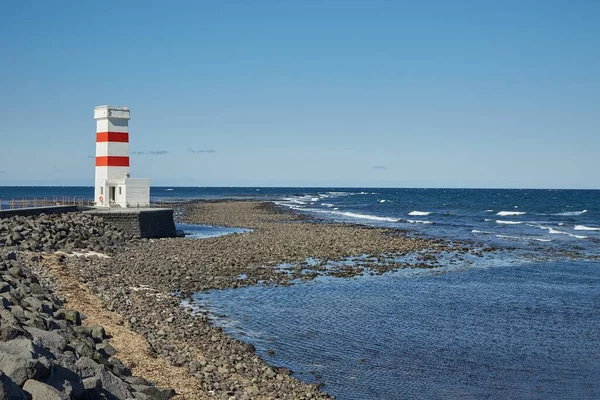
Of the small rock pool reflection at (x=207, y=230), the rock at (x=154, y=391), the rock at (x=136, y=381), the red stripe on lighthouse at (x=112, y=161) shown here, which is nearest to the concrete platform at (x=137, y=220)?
the red stripe on lighthouse at (x=112, y=161)

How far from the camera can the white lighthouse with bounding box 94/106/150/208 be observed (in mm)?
31625

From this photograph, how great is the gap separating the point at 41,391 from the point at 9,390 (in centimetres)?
44

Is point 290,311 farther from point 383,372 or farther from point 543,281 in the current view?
point 543,281

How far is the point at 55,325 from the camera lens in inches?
400

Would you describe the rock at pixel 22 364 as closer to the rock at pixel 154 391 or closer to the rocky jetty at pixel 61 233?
the rock at pixel 154 391

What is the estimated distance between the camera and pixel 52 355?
7750 millimetres

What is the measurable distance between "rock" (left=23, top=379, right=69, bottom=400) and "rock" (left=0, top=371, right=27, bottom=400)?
0.15m

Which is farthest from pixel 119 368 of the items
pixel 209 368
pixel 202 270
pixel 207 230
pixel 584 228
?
pixel 584 228

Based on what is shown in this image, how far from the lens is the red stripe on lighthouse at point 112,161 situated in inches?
1248

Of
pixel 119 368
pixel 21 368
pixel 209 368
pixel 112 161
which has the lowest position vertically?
pixel 209 368

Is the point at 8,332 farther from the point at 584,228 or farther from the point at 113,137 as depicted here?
the point at 584,228

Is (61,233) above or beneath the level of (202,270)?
above

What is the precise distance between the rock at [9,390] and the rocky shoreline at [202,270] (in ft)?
7.08

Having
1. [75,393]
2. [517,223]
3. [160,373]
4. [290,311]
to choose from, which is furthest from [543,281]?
[517,223]
